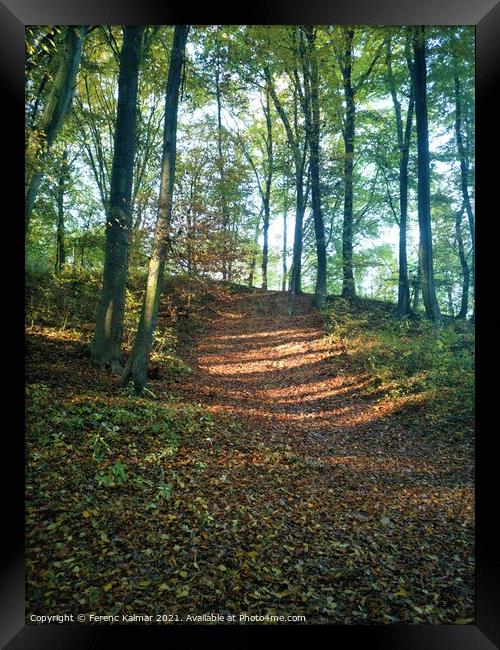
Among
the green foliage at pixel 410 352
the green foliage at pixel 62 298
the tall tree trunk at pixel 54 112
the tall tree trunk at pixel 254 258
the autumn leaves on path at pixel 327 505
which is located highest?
the tall tree trunk at pixel 54 112

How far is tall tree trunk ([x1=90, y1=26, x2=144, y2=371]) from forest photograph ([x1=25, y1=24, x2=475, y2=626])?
0.03 meters

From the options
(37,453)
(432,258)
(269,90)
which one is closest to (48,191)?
(37,453)

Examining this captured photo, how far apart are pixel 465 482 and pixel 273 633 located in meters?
2.21

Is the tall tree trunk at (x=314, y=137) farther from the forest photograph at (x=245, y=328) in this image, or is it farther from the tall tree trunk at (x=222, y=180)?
the tall tree trunk at (x=222, y=180)

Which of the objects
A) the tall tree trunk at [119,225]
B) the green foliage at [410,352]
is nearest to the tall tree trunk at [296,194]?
the green foliage at [410,352]

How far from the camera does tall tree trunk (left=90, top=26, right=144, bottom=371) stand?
4.50m

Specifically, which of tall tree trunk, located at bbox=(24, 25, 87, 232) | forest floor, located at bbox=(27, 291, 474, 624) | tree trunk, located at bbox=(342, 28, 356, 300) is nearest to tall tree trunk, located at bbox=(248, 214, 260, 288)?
tree trunk, located at bbox=(342, 28, 356, 300)

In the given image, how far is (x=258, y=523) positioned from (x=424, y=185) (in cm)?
471

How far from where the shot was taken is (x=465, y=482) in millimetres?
3148

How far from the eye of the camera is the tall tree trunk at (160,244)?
4316 millimetres

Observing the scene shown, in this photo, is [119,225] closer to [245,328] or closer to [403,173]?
[245,328]
